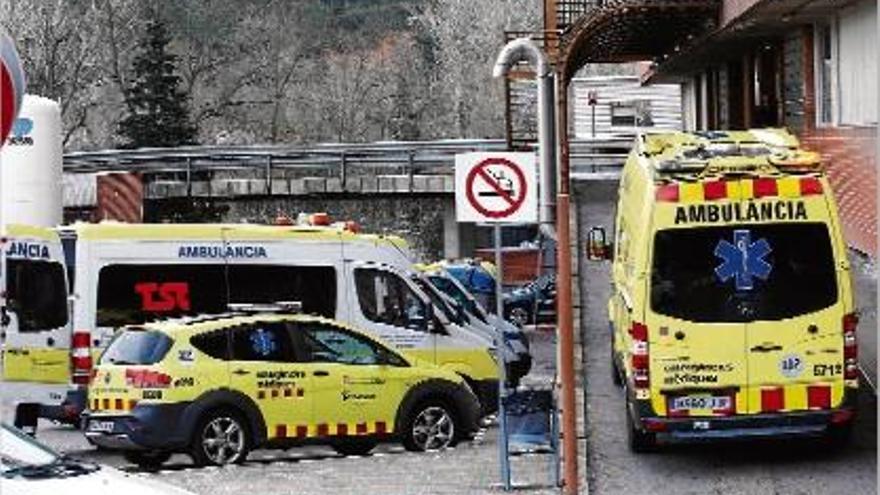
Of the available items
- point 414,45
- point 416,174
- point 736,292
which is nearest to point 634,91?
point 416,174

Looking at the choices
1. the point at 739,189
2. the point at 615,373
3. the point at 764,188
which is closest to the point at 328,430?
the point at 615,373

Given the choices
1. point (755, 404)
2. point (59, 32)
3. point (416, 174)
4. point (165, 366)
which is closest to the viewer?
point (755, 404)

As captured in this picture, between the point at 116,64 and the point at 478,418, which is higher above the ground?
the point at 116,64

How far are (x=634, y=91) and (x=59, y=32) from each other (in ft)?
79.1

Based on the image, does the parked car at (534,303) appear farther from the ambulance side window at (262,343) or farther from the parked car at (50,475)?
the parked car at (50,475)

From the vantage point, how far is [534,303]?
3731cm

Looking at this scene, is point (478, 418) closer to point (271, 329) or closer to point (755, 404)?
point (271, 329)

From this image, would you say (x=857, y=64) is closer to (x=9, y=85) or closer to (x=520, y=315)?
(x=520, y=315)

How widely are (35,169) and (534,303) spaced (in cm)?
1213

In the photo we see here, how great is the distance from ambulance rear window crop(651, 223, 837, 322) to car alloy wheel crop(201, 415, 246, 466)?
4.54m

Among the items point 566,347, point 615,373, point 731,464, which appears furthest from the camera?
point 615,373

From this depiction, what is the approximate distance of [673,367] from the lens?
52.3 feet

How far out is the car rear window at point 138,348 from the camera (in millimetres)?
18328

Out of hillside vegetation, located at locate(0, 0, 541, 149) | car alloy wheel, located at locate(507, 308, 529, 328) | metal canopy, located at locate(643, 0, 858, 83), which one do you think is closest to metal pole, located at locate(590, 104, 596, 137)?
metal canopy, located at locate(643, 0, 858, 83)
